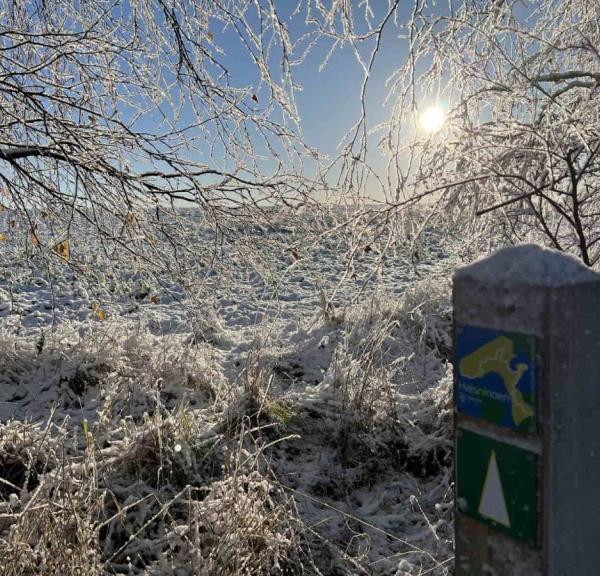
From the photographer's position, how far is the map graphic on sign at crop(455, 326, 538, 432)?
0.98 metres

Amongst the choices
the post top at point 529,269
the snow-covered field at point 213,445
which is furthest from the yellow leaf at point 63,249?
the post top at point 529,269

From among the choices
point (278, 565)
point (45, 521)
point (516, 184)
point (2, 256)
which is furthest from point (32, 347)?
point (516, 184)

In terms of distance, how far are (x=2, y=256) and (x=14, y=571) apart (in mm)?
3117

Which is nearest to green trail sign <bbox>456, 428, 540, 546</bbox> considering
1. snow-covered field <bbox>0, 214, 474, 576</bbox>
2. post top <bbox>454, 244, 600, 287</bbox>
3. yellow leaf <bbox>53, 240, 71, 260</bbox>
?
post top <bbox>454, 244, 600, 287</bbox>

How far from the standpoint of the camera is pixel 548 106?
8.85 ft

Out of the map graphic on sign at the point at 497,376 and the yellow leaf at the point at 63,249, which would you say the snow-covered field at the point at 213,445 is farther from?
the map graphic on sign at the point at 497,376

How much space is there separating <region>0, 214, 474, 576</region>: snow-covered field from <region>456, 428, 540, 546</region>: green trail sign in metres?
1.30

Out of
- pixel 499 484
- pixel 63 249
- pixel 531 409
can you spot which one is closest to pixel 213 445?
pixel 63 249

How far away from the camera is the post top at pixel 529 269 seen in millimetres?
979

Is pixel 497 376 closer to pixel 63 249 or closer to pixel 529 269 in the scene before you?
pixel 529 269

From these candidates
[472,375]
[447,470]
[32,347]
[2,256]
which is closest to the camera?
[472,375]

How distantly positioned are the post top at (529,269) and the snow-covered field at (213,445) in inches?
60.6

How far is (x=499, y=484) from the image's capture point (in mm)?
1059

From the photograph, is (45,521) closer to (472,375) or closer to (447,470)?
(472,375)
